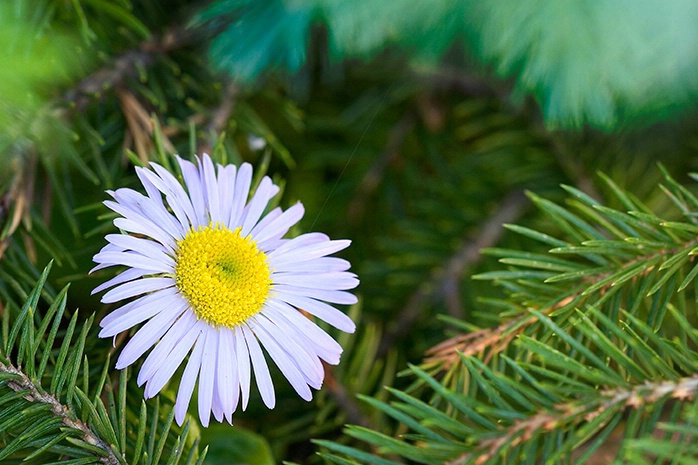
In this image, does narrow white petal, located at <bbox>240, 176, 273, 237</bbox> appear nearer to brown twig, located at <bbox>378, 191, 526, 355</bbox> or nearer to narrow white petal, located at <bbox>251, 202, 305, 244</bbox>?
narrow white petal, located at <bbox>251, 202, 305, 244</bbox>

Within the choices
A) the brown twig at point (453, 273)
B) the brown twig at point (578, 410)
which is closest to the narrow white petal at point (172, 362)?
the brown twig at point (578, 410)

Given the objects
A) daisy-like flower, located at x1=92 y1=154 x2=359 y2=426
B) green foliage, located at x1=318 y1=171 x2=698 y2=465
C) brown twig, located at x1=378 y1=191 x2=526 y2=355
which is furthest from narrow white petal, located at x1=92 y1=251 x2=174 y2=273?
brown twig, located at x1=378 y1=191 x2=526 y2=355

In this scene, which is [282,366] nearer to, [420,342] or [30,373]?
[30,373]

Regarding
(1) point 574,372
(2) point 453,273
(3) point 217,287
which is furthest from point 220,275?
(2) point 453,273

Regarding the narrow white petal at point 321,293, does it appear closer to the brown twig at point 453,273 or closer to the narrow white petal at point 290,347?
the narrow white petal at point 290,347

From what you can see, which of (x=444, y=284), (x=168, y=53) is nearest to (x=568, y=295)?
(x=444, y=284)

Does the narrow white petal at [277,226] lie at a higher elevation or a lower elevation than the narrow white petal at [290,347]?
higher
